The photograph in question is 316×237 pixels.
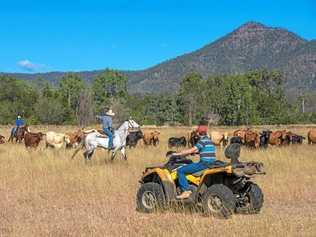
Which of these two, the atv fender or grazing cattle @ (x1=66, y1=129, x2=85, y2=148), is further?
grazing cattle @ (x1=66, y1=129, x2=85, y2=148)

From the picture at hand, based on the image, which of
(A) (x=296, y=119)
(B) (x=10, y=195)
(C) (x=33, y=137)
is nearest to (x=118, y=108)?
(A) (x=296, y=119)

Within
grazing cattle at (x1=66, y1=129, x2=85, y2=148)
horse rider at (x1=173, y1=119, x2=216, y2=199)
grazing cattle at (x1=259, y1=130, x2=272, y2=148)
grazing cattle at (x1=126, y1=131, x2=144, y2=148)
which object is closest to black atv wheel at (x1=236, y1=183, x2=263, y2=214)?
horse rider at (x1=173, y1=119, x2=216, y2=199)

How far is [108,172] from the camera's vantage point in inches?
685

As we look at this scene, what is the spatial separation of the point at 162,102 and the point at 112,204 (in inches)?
3477

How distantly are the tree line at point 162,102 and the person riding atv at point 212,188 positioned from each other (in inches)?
3046

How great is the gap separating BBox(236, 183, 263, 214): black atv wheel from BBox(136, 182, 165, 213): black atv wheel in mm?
1473

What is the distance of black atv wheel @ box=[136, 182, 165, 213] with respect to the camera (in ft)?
36.7

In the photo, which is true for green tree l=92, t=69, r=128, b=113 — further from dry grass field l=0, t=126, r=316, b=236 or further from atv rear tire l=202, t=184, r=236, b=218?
atv rear tire l=202, t=184, r=236, b=218

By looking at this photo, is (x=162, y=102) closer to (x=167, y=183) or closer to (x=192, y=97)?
(x=192, y=97)

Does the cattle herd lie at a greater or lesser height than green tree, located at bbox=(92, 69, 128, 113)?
lesser

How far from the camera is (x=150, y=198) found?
11.4 m

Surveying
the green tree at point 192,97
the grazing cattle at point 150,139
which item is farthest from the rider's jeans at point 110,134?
the green tree at point 192,97

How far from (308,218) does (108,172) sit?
8127mm

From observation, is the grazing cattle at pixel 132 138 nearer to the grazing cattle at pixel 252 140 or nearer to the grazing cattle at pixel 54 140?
the grazing cattle at pixel 54 140
